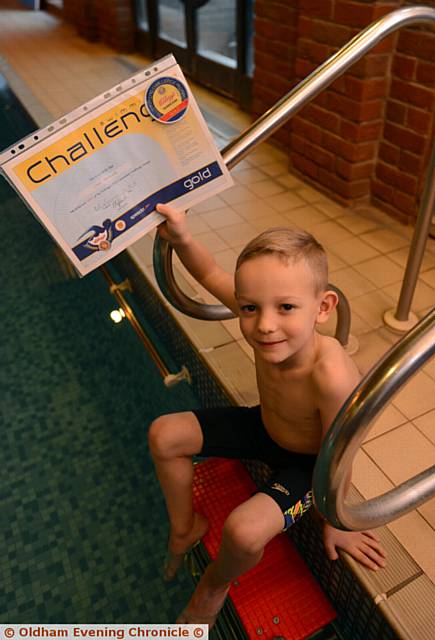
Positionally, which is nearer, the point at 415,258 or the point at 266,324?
the point at 266,324

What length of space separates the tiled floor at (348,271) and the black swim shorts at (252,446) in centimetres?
27

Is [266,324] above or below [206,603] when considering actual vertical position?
above

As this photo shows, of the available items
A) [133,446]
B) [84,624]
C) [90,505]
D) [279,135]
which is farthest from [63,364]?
[279,135]

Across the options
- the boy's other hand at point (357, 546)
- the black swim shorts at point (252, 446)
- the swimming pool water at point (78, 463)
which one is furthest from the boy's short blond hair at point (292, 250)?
the swimming pool water at point (78, 463)

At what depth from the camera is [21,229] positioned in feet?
12.5

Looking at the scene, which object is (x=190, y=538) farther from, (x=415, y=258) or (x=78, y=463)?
(x=415, y=258)

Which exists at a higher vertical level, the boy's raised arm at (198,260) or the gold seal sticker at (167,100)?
the gold seal sticker at (167,100)

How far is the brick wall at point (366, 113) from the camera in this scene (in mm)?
2465

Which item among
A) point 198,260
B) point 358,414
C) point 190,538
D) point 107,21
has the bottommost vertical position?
point 107,21

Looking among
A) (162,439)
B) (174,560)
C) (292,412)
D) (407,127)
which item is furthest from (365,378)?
(407,127)

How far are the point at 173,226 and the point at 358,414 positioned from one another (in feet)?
2.21

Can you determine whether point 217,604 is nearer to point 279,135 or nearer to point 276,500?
point 276,500

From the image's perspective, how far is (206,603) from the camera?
1.33m

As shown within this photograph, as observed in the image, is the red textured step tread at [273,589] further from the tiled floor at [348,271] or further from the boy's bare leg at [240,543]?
the tiled floor at [348,271]
